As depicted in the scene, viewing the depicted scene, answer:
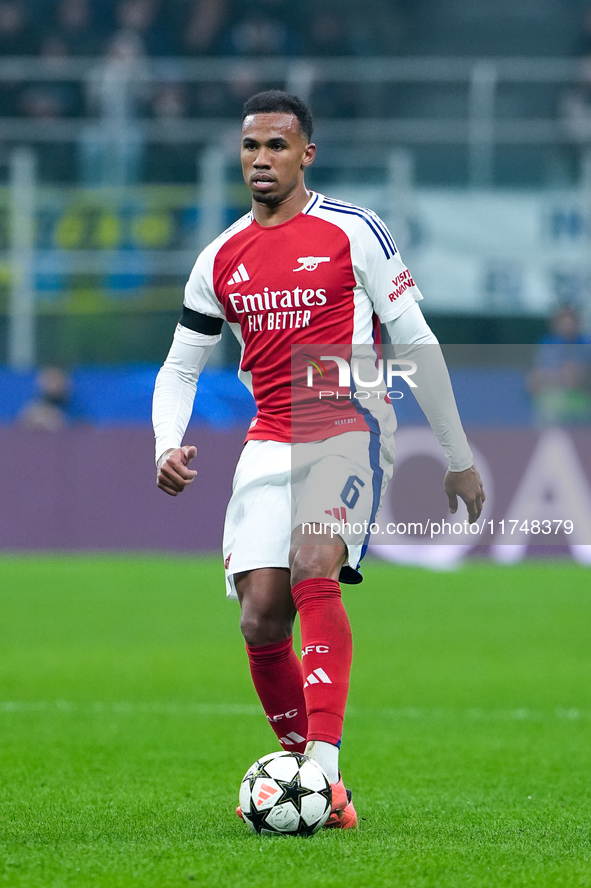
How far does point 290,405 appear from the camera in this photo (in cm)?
428

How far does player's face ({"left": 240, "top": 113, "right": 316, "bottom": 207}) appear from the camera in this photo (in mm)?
4238

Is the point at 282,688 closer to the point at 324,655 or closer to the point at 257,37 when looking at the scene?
the point at 324,655

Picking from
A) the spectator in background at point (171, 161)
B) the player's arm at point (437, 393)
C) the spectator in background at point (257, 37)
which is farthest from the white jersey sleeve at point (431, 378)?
the spectator in background at point (257, 37)

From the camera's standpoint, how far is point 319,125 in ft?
50.2

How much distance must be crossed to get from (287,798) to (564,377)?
1027 cm

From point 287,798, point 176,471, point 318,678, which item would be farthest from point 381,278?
point 287,798

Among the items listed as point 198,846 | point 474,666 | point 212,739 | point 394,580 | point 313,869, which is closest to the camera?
point 313,869

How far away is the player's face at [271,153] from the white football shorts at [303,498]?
800 mm

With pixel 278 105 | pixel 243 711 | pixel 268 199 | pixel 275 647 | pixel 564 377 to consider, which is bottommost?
pixel 243 711

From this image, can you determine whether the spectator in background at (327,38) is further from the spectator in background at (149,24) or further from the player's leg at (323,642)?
the player's leg at (323,642)

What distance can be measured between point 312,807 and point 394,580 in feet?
27.9

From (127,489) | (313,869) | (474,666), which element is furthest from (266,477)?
(127,489)

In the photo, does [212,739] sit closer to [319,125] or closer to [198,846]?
[198,846]

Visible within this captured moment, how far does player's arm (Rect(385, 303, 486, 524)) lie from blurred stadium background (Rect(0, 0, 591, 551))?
28.7ft
